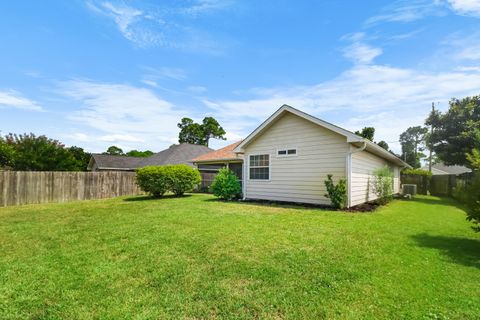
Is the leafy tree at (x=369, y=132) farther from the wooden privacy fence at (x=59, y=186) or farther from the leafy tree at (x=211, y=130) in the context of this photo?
the leafy tree at (x=211, y=130)

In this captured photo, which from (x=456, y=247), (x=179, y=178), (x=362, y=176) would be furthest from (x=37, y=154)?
(x=456, y=247)

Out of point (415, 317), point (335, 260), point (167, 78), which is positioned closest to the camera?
point (415, 317)

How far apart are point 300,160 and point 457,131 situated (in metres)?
14.7

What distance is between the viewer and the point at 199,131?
45.9 metres

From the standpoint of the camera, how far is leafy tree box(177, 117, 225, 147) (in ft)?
151

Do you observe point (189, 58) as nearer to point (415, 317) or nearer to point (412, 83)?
point (412, 83)

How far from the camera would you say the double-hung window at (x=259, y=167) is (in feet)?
38.7

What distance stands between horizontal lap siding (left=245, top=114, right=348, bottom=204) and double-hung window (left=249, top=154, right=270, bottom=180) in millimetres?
218

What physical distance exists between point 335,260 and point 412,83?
11.0 m

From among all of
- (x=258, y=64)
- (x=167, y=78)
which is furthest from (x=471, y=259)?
(x=167, y=78)

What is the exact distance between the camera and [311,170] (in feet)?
33.2

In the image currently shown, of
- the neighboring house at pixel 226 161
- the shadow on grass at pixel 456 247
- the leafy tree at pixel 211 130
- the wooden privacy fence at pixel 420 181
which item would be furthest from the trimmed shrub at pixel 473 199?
the leafy tree at pixel 211 130

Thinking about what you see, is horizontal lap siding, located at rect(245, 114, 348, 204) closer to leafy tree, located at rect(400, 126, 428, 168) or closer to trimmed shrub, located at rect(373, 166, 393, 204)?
trimmed shrub, located at rect(373, 166, 393, 204)

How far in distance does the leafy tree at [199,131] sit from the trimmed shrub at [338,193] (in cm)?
3862
